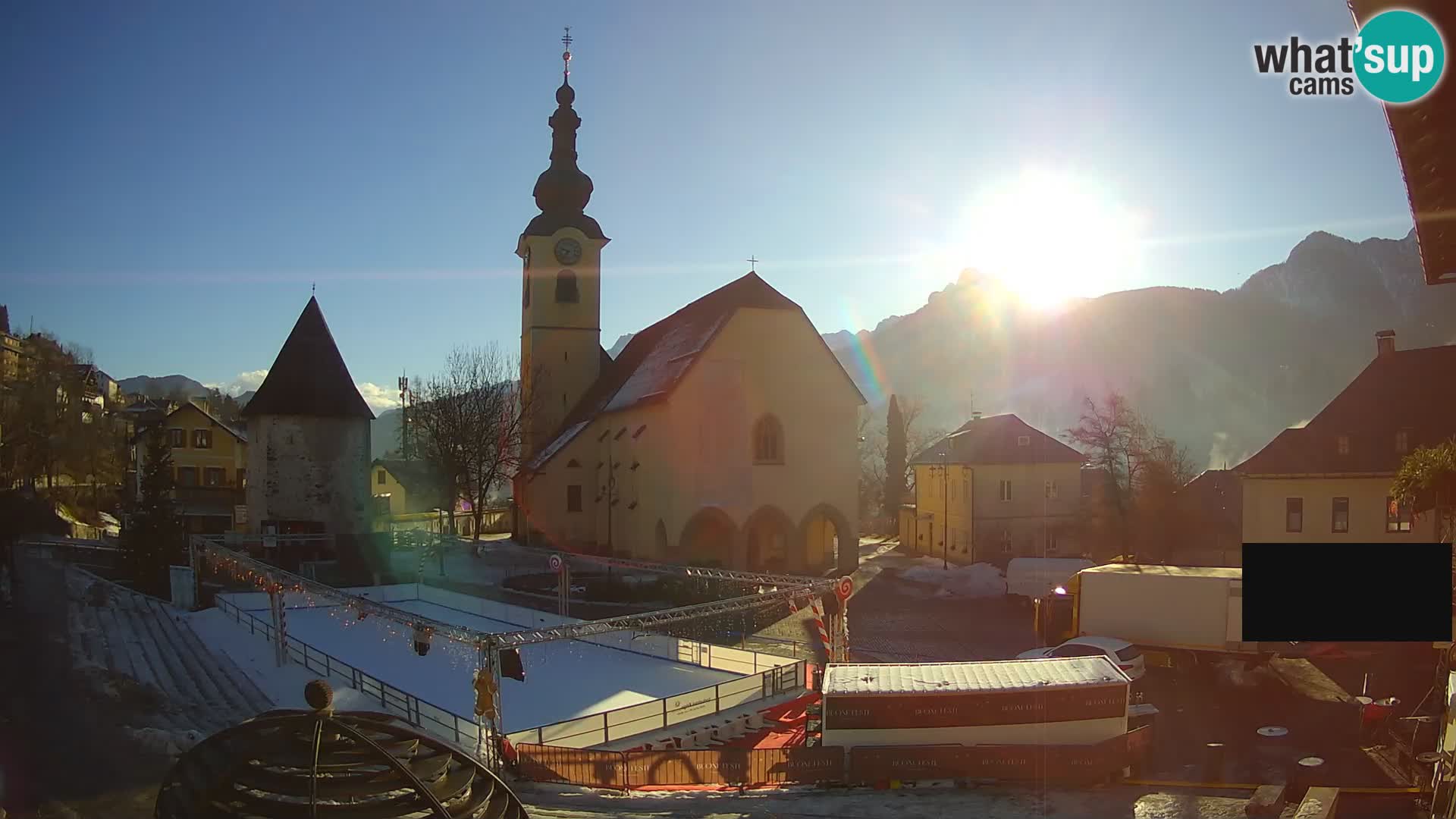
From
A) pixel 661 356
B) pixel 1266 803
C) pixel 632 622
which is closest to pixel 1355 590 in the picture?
pixel 1266 803

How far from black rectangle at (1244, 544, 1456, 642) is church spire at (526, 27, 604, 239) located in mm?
42557

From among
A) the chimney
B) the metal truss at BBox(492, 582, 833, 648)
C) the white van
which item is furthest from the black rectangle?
the chimney

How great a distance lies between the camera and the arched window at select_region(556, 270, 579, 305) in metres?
48.5

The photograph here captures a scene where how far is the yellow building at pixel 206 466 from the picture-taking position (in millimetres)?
47438

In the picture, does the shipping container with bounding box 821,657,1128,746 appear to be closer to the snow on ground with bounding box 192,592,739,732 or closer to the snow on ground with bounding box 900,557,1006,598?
the snow on ground with bounding box 192,592,739,732

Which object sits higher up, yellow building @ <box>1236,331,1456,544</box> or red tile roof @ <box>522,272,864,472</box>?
red tile roof @ <box>522,272,864,472</box>

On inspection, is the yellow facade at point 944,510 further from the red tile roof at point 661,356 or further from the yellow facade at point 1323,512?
the yellow facade at point 1323,512

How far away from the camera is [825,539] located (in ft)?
127

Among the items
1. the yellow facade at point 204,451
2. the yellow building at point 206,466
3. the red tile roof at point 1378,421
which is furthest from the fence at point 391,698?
the yellow facade at point 204,451

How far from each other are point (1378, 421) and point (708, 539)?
75.6 ft

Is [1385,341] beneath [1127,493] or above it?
above

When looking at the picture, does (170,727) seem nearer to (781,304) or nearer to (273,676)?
(273,676)

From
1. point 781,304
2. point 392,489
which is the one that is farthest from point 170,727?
point 392,489

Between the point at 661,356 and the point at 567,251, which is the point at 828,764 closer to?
the point at 661,356
